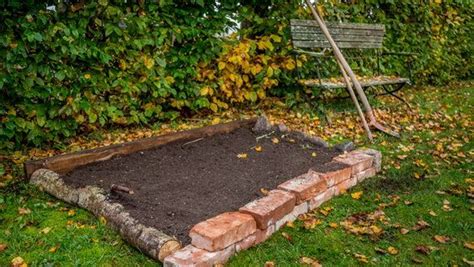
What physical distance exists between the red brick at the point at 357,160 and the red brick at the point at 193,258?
158cm

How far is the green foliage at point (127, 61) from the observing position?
3.82 meters

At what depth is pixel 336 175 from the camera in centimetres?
325

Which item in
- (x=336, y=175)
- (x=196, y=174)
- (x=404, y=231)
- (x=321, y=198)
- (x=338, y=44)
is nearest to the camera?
(x=404, y=231)

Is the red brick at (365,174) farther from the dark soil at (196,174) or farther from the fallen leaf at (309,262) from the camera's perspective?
the fallen leaf at (309,262)

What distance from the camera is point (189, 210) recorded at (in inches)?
109

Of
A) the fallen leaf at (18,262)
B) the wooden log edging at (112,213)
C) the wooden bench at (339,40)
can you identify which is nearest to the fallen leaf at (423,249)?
the wooden log edging at (112,213)

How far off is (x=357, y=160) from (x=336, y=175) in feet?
1.22

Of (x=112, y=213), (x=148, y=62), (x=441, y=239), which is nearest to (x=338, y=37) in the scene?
(x=148, y=62)

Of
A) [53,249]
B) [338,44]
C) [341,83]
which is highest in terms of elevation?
[338,44]

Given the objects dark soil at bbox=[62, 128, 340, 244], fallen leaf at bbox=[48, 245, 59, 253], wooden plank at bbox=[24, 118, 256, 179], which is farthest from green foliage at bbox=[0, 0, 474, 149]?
fallen leaf at bbox=[48, 245, 59, 253]

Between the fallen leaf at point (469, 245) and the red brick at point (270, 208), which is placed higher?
the red brick at point (270, 208)

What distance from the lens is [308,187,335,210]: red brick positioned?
9.95ft

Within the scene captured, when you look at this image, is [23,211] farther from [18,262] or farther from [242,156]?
[242,156]

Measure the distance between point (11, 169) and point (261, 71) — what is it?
3168 millimetres
